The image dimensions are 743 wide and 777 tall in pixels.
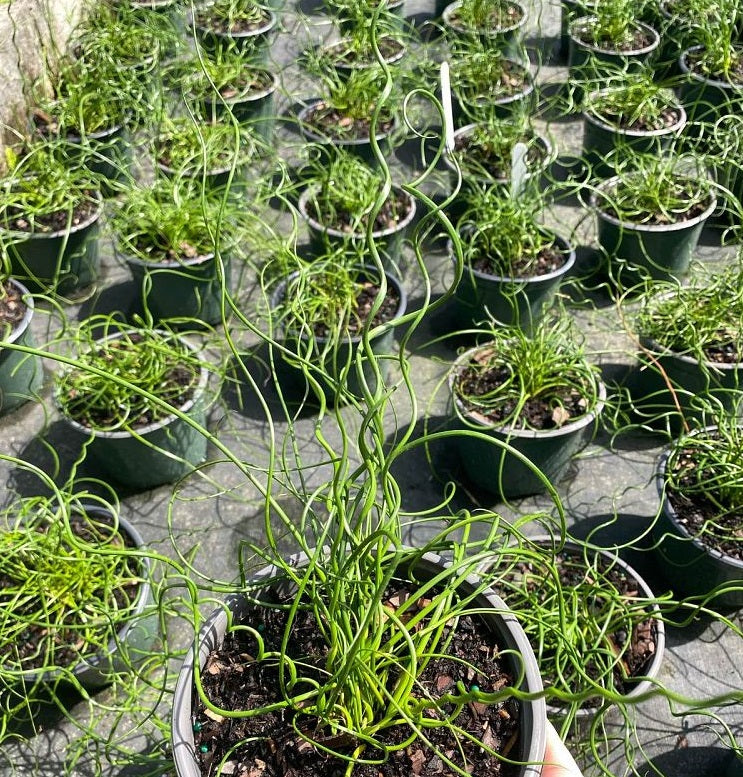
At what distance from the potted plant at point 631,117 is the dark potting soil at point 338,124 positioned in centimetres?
64

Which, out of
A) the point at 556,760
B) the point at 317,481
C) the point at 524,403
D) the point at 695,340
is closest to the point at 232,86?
the point at 317,481

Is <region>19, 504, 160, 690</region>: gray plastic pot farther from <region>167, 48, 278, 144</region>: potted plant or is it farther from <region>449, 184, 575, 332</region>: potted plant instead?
<region>167, 48, 278, 144</region>: potted plant

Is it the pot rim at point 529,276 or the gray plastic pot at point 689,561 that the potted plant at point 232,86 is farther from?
the gray plastic pot at point 689,561

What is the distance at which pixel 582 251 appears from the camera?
2.49 metres

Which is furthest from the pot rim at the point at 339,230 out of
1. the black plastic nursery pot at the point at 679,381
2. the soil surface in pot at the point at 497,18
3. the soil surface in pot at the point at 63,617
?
the soil surface in pot at the point at 497,18

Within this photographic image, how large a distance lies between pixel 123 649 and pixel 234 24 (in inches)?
103

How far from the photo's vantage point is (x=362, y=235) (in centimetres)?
208

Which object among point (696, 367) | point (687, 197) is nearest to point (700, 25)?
point (687, 197)

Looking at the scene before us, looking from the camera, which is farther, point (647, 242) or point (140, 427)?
point (647, 242)

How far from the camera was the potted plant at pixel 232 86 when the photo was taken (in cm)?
267

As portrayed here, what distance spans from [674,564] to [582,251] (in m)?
1.22

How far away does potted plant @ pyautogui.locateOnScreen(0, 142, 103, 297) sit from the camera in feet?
7.14

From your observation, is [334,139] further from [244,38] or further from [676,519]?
[676,519]

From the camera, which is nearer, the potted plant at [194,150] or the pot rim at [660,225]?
the pot rim at [660,225]
